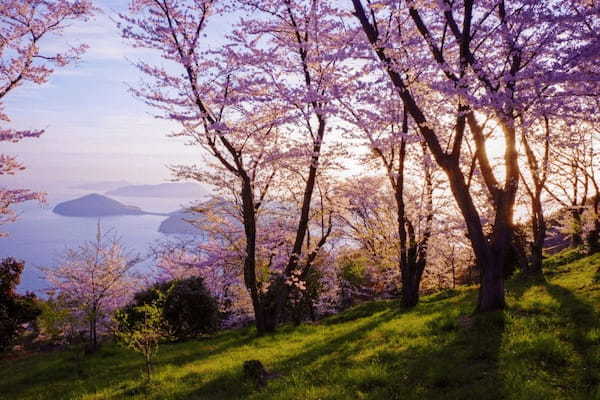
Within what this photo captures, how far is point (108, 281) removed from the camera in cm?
2277

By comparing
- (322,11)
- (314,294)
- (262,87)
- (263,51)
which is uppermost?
(322,11)

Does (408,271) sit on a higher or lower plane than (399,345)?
higher

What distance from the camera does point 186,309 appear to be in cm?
2139

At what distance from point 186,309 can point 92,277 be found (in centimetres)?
585

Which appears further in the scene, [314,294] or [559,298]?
[314,294]

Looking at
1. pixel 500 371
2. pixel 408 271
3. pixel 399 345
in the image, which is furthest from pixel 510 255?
pixel 500 371

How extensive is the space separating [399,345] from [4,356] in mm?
25514

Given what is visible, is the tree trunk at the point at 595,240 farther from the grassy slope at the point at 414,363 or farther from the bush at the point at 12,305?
the bush at the point at 12,305

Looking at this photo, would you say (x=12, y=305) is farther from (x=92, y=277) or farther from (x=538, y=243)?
(x=538, y=243)

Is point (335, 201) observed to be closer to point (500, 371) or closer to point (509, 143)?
point (509, 143)

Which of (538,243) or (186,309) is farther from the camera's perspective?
(186,309)

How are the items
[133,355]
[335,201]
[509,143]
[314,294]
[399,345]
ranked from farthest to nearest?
[314,294], [335,201], [133,355], [509,143], [399,345]

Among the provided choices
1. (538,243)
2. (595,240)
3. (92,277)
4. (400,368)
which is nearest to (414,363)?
(400,368)

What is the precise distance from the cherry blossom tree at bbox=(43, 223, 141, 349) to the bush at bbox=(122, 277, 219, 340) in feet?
6.51
